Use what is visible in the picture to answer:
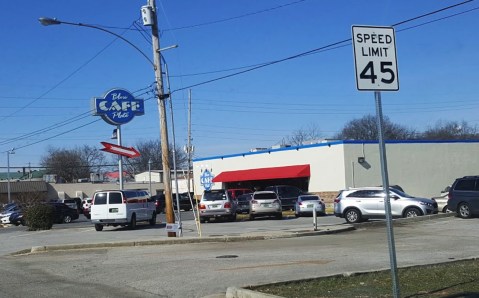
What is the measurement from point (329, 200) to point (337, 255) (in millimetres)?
28618

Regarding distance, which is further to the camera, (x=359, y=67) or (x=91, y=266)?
(x=91, y=266)

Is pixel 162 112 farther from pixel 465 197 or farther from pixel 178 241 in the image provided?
pixel 465 197

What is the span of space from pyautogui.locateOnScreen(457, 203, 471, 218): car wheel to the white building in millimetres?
15504

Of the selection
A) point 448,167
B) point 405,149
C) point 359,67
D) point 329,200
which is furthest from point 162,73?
point 448,167

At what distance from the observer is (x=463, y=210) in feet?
Answer: 83.0

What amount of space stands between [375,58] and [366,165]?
119 ft

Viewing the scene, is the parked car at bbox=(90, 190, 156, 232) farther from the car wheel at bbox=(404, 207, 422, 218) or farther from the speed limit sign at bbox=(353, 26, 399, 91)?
the speed limit sign at bbox=(353, 26, 399, 91)

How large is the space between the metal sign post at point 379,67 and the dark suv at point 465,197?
20.1 metres

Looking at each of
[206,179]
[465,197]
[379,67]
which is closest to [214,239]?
[465,197]

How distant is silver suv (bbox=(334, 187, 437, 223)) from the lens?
25.4m

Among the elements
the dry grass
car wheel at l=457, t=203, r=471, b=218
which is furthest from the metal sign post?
car wheel at l=457, t=203, r=471, b=218

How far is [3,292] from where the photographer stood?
33.6 feet

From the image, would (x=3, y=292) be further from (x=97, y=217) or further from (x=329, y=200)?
(x=329, y=200)

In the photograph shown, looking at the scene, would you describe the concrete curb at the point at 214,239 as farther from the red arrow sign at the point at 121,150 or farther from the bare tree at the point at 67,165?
the bare tree at the point at 67,165
